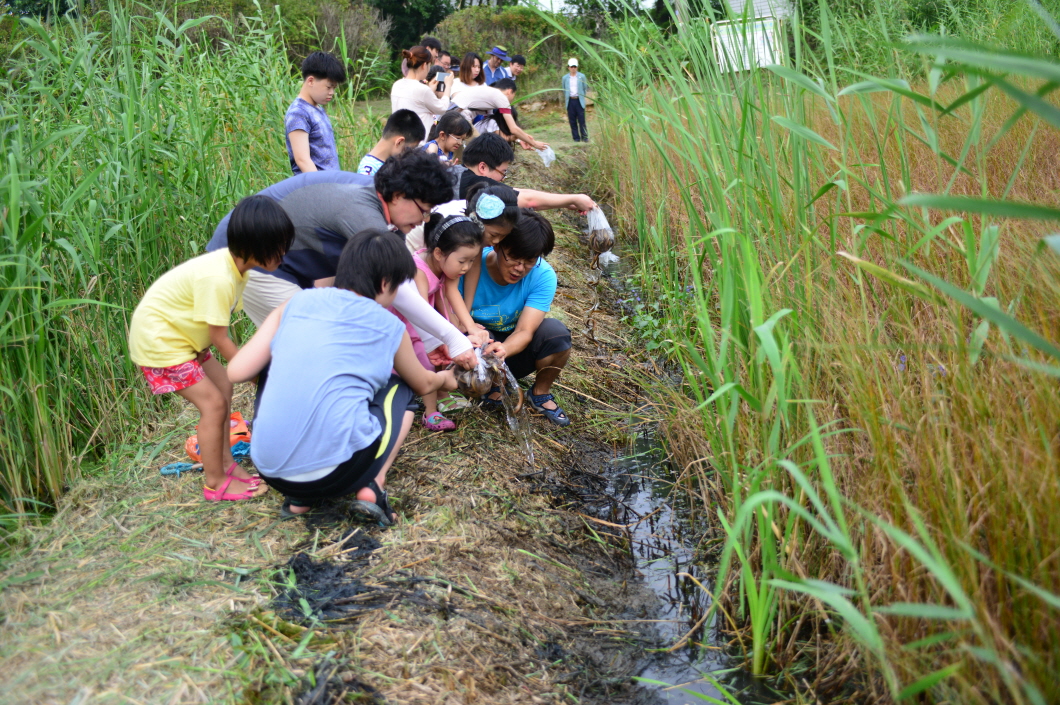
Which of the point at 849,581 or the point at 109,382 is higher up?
the point at 109,382

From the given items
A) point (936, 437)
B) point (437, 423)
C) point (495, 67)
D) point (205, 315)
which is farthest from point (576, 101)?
point (936, 437)

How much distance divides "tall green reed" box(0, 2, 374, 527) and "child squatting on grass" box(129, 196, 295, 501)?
197mm

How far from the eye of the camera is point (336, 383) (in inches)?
95.7

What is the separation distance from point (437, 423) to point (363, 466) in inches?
31.7

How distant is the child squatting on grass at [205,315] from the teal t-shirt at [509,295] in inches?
42.8

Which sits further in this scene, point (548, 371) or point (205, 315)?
point (548, 371)

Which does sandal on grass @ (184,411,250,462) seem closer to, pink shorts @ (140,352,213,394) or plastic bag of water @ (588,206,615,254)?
pink shorts @ (140,352,213,394)

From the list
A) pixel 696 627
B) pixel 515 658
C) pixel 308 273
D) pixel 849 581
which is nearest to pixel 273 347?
pixel 308 273

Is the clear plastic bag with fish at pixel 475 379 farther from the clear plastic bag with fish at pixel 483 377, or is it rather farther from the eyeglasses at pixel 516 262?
the eyeglasses at pixel 516 262

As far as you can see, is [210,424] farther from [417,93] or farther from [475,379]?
[417,93]

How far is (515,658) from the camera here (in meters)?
2.13

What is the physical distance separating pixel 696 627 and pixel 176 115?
3425mm

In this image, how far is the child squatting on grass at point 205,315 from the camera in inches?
102

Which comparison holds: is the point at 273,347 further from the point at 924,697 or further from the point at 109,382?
the point at 924,697
